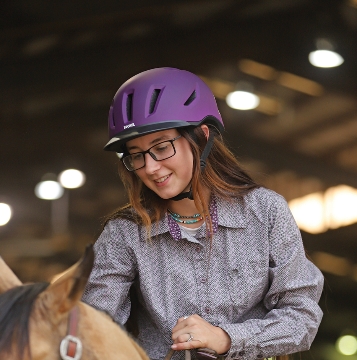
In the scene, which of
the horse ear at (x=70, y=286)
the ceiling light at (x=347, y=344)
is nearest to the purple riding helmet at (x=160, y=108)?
the horse ear at (x=70, y=286)

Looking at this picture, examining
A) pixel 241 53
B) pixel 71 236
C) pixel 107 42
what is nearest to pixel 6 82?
pixel 107 42

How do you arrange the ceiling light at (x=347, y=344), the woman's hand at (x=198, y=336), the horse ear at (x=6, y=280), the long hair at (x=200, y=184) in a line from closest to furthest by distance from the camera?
the horse ear at (x=6, y=280), the woman's hand at (x=198, y=336), the long hair at (x=200, y=184), the ceiling light at (x=347, y=344)

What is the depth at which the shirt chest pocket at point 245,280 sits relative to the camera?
1758 millimetres

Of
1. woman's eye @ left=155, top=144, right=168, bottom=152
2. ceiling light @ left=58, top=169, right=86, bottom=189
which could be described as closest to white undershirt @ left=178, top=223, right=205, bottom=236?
woman's eye @ left=155, top=144, right=168, bottom=152

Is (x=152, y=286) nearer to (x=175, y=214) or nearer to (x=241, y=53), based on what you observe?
(x=175, y=214)

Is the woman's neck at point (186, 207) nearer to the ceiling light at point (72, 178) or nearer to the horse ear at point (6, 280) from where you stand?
the horse ear at point (6, 280)

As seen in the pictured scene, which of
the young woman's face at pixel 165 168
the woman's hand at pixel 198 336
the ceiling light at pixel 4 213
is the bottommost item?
the woman's hand at pixel 198 336

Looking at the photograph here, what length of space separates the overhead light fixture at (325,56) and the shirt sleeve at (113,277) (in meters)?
2.66

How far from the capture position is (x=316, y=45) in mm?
4164

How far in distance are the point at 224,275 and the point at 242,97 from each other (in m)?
2.64

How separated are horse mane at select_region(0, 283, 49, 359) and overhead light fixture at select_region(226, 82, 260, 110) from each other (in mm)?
3311

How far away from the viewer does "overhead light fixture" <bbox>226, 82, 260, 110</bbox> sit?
427 centimetres

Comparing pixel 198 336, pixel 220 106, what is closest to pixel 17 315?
pixel 198 336

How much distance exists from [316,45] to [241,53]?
1.45ft
